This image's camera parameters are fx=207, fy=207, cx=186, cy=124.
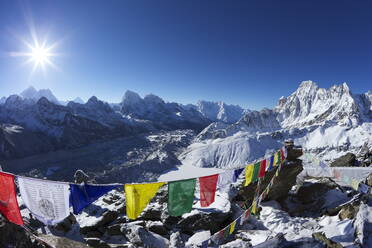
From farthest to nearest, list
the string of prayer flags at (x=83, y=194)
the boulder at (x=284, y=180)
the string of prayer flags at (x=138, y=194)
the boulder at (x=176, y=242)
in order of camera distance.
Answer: the boulder at (x=284, y=180), the boulder at (x=176, y=242), the string of prayer flags at (x=138, y=194), the string of prayer flags at (x=83, y=194)

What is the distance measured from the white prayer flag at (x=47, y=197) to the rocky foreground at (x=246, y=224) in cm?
90

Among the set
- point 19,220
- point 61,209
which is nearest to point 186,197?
point 61,209

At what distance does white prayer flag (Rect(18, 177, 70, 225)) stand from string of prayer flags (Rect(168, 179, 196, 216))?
14.6ft

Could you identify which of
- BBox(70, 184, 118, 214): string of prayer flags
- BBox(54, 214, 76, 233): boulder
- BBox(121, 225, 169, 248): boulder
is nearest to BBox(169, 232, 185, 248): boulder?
BBox(121, 225, 169, 248): boulder

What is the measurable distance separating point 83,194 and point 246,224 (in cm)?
1199

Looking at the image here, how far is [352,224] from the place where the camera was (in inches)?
346

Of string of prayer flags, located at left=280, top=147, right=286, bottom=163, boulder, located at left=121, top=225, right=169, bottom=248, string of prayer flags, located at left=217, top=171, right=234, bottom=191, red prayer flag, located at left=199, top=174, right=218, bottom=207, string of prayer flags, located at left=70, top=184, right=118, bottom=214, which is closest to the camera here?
string of prayer flags, located at left=70, top=184, right=118, bottom=214

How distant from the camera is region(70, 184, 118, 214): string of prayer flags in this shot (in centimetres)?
859

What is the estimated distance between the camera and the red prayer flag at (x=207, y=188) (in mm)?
11703

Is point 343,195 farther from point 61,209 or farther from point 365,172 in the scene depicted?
point 61,209

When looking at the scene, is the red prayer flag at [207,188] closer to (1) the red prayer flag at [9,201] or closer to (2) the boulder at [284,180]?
(1) the red prayer flag at [9,201]

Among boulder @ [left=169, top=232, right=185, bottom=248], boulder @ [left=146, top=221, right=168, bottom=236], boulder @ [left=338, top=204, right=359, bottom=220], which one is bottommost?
boulder @ [left=169, top=232, right=185, bottom=248]

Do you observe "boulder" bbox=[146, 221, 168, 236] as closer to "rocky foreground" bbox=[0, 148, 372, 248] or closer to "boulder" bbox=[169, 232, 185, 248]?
"rocky foreground" bbox=[0, 148, 372, 248]

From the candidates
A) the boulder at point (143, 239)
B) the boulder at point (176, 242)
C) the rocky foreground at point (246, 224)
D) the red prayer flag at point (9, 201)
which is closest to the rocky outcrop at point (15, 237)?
the rocky foreground at point (246, 224)
